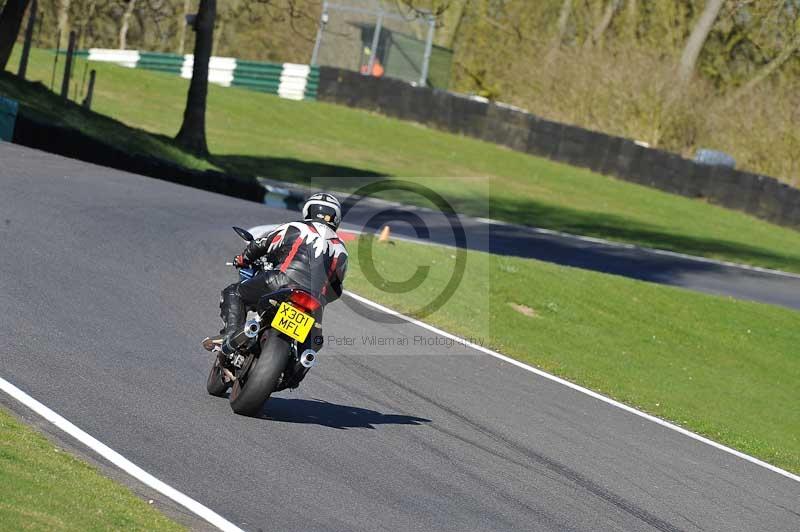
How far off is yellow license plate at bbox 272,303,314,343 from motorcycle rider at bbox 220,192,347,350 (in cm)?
23

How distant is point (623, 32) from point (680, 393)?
3982 centimetres

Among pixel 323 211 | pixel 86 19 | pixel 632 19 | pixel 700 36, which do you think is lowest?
pixel 323 211

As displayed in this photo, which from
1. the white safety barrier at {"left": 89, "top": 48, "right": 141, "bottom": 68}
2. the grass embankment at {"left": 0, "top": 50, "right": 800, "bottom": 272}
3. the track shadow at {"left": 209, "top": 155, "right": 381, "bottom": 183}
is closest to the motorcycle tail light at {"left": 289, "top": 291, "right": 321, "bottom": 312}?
the grass embankment at {"left": 0, "top": 50, "right": 800, "bottom": 272}

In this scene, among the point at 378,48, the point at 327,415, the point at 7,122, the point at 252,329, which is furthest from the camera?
the point at 378,48

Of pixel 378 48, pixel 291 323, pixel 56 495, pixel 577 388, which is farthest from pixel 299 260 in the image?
pixel 378 48

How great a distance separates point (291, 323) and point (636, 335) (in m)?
8.80

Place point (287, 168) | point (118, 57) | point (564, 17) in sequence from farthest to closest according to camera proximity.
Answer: point (564, 17) < point (118, 57) < point (287, 168)

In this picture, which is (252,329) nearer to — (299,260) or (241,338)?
(241,338)

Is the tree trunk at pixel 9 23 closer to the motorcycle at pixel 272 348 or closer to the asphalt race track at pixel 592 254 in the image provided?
the asphalt race track at pixel 592 254

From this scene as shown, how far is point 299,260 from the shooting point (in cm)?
811

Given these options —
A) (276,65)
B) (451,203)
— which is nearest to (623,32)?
(276,65)

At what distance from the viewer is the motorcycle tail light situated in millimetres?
7812

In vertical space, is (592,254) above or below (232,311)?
below

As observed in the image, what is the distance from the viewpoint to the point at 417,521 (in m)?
6.52
